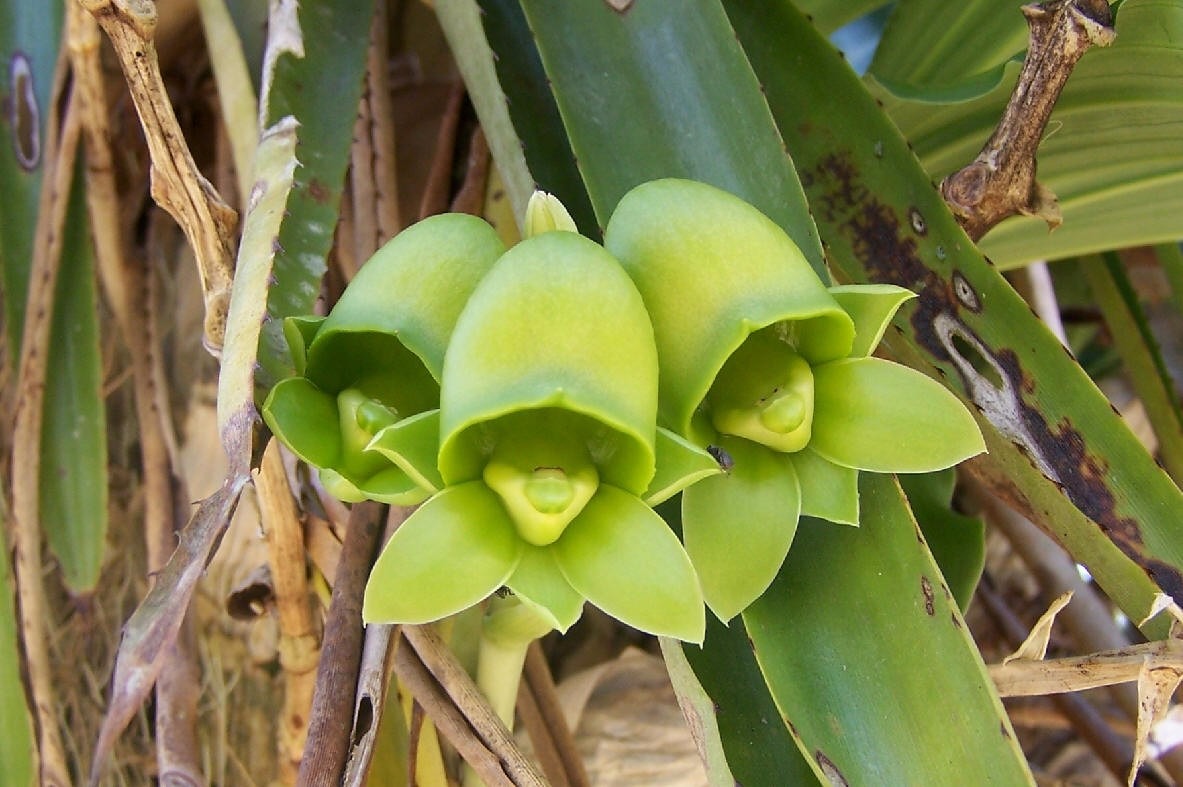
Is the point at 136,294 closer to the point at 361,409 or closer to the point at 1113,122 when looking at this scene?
the point at 361,409

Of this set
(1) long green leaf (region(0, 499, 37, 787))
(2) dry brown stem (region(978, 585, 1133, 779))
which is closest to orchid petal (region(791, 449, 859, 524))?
(1) long green leaf (region(0, 499, 37, 787))

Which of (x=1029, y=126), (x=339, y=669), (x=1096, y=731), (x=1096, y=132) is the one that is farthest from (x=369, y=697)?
(x=1096, y=731)

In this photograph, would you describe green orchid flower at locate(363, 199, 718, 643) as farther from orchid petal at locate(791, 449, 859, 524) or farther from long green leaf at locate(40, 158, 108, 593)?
long green leaf at locate(40, 158, 108, 593)

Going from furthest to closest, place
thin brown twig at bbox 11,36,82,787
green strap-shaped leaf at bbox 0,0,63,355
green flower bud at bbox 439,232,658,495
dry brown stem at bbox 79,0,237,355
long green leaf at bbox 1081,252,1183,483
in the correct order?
long green leaf at bbox 1081,252,1183,483, green strap-shaped leaf at bbox 0,0,63,355, thin brown twig at bbox 11,36,82,787, dry brown stem at bbox 79,0,237,355, green flower bud at bbox 439,232,658,495

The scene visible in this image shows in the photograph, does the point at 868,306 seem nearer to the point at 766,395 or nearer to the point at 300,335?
the point at 766,395

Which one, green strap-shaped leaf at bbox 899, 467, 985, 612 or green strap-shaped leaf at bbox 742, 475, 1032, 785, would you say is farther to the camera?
green strap-shaped leaf at bbox 899, 467, 985, 612
